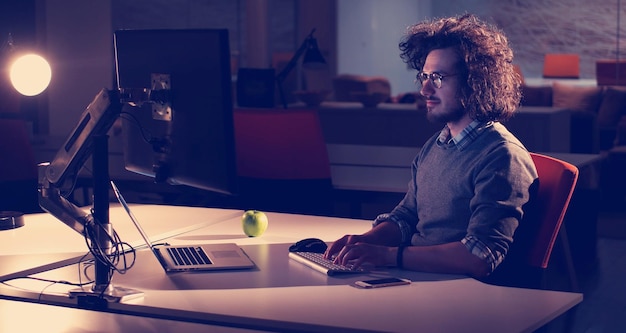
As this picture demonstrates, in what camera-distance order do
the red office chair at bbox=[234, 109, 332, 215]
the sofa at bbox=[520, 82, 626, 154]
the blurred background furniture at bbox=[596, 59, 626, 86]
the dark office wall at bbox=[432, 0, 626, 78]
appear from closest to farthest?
the red office chair at bbox=[234, 109, 332, 215]
the sofa at bbox=[520, 82, 626, 154]
the blurred background furniture at bbox=[596, 59, 626, 86]
the dark office wall at bbox=[432, 0, 626, 78]

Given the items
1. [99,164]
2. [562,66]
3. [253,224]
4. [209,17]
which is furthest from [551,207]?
[209,17]

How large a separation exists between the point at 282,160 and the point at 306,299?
2.41 m

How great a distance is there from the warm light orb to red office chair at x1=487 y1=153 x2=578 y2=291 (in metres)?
1.42

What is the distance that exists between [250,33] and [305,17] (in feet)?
4.86

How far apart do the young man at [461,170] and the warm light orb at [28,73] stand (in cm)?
102

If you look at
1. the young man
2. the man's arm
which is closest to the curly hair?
the young man

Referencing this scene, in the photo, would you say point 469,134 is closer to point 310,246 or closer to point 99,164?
point 310,246

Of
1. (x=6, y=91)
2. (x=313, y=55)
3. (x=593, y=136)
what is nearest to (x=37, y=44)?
(x=6, y=91)

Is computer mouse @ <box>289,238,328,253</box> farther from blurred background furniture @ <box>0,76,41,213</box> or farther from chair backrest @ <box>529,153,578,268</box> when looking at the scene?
blurred background furniture @ <box>0,76,41,213</box>

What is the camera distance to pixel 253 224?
2.88 metres

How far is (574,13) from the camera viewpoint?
1232 centimetres

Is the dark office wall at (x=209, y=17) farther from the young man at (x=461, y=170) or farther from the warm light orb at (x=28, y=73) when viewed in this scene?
the young man at (x=461, y=170)

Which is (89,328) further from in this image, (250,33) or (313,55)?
(250,33)

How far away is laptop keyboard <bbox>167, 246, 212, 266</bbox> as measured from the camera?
2451 mm
